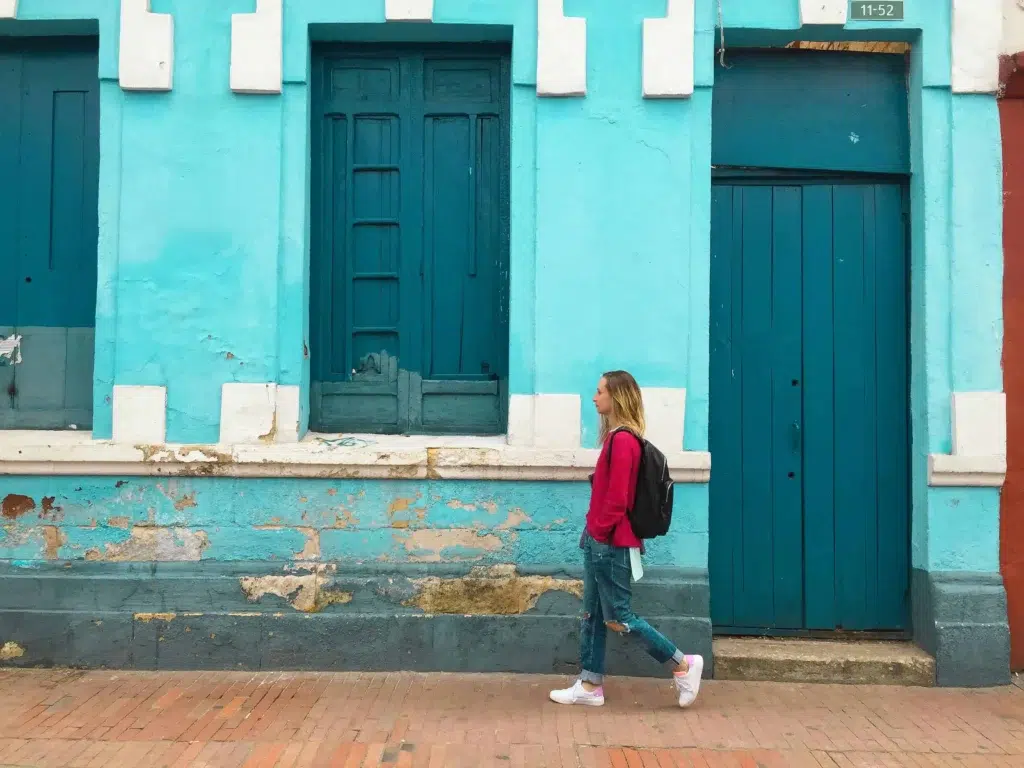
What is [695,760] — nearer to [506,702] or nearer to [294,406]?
[506,702]

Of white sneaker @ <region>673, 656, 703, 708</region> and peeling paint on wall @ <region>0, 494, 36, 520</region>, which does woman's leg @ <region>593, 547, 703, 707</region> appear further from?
peeling paint on wall @ <region>0, 494, 36, 520</region>

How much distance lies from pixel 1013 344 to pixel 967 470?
801 millimetres

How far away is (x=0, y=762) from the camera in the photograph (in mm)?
4109

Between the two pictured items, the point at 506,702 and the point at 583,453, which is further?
the point at 583,453

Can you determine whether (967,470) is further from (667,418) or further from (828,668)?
(667,418)

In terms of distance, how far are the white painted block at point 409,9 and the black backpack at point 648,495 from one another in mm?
2682

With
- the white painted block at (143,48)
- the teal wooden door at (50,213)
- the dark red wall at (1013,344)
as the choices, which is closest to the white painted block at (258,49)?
the white painted block at (143,48)

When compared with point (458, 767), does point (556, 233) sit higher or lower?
higher

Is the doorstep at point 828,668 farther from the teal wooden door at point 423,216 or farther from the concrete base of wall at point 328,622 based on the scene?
the teal wooden door at point 423,216

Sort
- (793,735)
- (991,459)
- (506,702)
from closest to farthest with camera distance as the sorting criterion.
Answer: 1. (793,735)
2. (506,702)
3. (991,459)

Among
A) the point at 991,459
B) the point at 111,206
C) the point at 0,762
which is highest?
the point at 111,206

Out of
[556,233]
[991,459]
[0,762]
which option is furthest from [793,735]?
[0,762]

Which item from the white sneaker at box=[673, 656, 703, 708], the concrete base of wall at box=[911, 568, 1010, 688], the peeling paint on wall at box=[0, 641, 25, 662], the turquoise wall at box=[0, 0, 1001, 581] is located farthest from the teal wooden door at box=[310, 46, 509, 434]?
the concrete base of wall at box=[911, 568, 1010, 688]

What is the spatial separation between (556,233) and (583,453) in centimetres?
127
